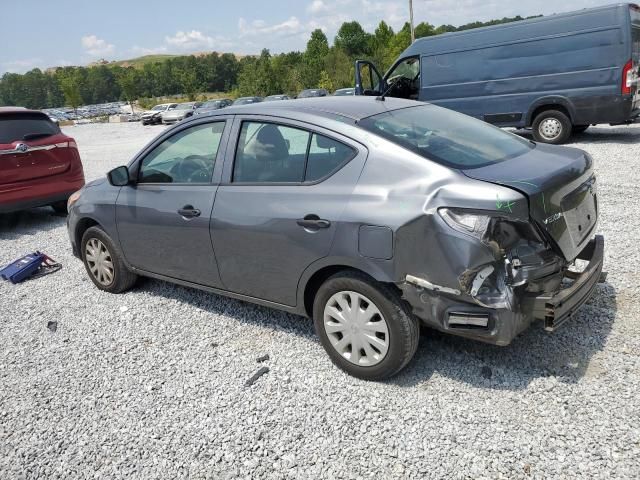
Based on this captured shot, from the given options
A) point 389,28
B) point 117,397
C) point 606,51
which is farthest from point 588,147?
point 389,28

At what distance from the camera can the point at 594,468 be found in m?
2.35

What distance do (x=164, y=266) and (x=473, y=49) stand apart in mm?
9089

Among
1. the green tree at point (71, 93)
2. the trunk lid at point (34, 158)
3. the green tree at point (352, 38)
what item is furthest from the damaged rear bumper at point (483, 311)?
the green tree at point (352, 38)

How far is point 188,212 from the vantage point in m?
3.81

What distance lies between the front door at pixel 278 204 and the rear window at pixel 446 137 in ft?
1.06

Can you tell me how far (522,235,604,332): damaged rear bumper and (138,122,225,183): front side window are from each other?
7.69 feet

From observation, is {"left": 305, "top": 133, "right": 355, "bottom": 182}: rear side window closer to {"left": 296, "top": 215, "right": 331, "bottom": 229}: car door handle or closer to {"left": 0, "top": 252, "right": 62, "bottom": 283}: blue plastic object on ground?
{"left": 296, "top": 215, "right": 331, "bottom": 229}: car door handle

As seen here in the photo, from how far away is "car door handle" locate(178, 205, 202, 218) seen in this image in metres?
3.76

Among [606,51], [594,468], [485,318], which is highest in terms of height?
[606,51]

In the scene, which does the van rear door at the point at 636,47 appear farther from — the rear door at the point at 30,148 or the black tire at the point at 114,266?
the rear door at the point at 30,148

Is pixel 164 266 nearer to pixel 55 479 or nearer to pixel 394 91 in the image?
pixel 55 479

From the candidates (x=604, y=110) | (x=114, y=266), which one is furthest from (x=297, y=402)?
(x=604, y=110)

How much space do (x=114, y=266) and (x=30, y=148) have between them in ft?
13.3

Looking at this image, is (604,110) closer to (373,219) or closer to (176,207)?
(373,219)
